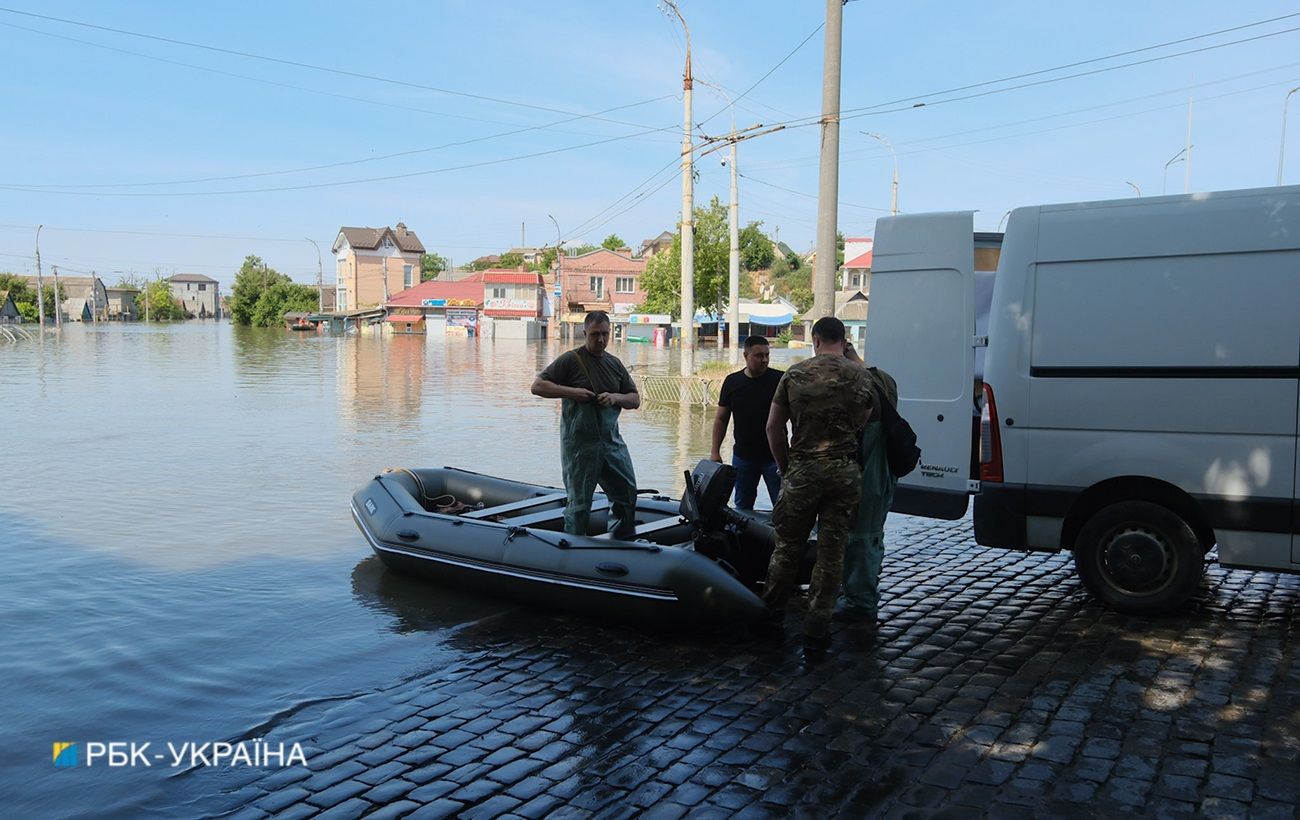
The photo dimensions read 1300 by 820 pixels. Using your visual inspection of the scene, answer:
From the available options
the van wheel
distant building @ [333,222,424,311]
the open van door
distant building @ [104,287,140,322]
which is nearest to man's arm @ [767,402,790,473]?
the open van door

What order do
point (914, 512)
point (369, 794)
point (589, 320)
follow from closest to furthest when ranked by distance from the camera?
1. point (369, 794)
2. point (589, 320)
3. point (914, 512)

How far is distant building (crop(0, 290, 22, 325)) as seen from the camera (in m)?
103

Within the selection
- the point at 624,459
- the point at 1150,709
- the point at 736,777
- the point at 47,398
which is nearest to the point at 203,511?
the point at 624,459

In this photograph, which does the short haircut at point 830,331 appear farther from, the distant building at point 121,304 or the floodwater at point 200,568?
the distant building at point 121,304

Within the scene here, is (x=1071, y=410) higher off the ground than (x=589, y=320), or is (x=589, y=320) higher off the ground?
(x=589, y=320)

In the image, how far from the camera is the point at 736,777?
13.9 ft

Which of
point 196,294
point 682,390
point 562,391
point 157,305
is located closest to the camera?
Result: point 562,391

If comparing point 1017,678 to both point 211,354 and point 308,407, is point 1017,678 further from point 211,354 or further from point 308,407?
point 211,354

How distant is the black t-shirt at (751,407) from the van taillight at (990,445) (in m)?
1.63

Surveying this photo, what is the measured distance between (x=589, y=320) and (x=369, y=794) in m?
3.90

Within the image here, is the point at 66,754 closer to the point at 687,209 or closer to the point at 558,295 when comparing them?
the point at 687,209

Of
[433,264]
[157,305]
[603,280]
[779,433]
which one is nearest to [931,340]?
[779,433]

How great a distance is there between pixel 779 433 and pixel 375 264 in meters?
105

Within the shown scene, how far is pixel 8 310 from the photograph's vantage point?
106 meters
